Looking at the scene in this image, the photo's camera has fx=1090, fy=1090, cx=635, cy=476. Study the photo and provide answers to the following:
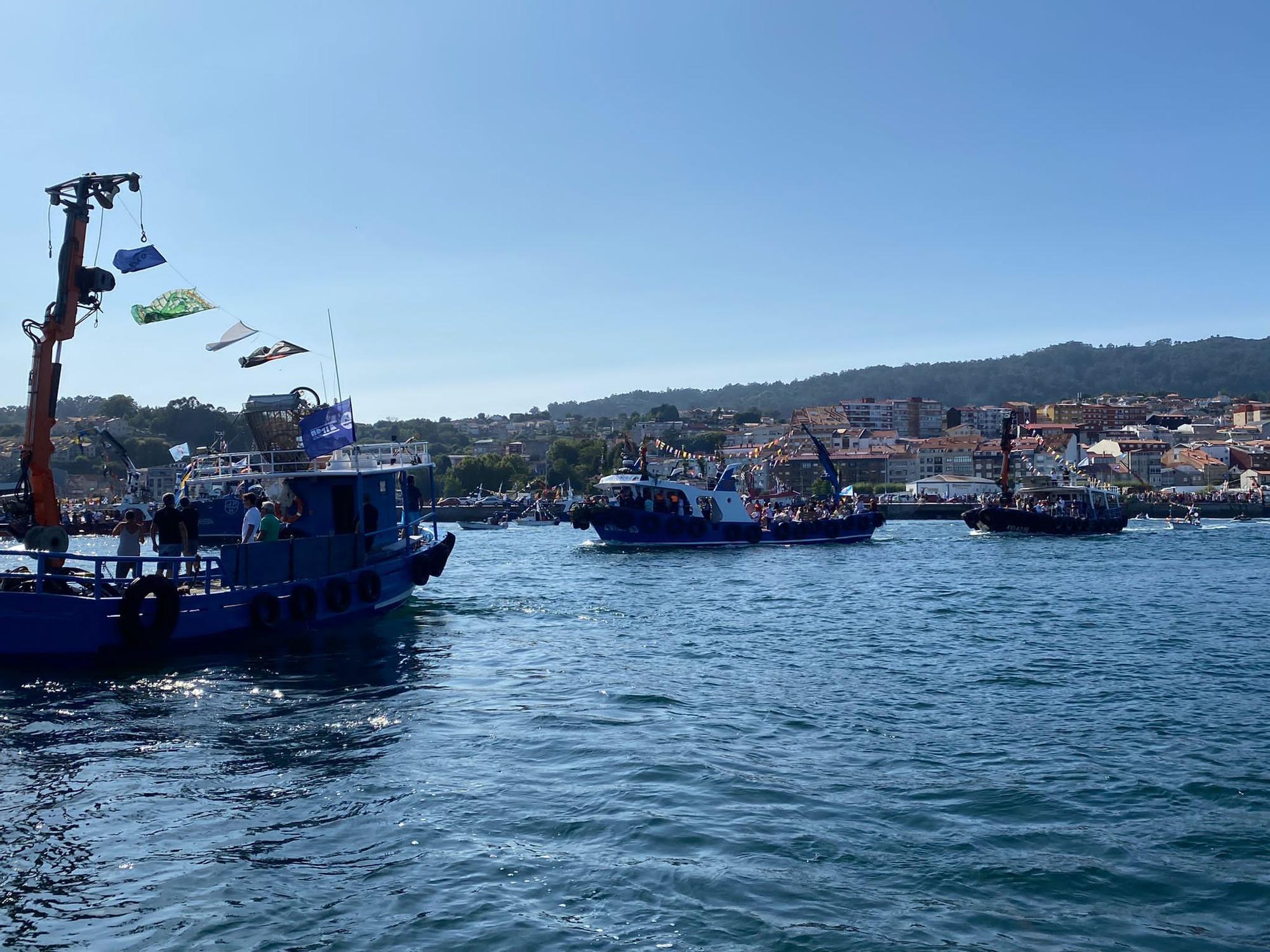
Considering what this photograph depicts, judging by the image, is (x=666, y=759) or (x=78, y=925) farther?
(x=666, y=759)

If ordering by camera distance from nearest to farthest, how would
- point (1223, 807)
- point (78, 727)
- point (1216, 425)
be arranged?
1. point (1223, 807)
2. point (78, 727)
3. point (1216, 425)

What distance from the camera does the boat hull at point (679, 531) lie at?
47.1m

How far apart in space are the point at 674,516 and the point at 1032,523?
26845 millimetres

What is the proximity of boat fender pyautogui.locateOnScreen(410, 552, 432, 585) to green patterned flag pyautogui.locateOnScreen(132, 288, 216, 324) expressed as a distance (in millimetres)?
6364

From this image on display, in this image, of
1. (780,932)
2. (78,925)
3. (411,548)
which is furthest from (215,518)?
(780,932)

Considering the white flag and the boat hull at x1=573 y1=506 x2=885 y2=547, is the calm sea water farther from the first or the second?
the boat hull at x1=573 y1=506 x2=885 y2=547

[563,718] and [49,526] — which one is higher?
[49,526]

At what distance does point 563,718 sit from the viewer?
1284 cm

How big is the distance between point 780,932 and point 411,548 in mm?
17442

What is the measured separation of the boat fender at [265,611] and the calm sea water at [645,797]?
0.51 metres

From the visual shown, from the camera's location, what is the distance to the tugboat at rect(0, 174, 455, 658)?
15031 millimetres

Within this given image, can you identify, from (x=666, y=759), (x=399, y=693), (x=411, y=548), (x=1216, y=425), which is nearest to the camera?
(x=666, y=759)

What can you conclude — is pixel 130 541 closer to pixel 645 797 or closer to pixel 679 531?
pixel 645 797

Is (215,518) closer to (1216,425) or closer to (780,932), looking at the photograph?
(780,932)
